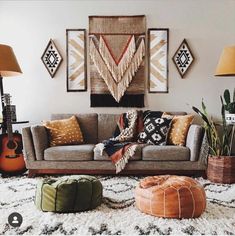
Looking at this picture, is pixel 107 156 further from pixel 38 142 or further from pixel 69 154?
pixel 38 142

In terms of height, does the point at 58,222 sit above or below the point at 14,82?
below

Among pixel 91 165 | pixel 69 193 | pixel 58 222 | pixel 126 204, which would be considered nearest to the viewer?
pixel 58 222

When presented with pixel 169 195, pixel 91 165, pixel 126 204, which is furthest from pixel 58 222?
pixel 91 165

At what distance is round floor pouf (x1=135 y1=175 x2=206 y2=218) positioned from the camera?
2059 millimetres

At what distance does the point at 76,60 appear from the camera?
4.12 m

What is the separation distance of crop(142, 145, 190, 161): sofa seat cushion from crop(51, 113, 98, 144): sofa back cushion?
0.89 meters

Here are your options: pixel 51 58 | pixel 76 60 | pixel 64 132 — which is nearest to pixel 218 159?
pixel 64 132

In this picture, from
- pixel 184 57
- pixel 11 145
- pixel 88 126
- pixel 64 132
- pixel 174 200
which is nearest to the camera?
pixel 174 200

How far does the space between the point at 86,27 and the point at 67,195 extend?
2.67m

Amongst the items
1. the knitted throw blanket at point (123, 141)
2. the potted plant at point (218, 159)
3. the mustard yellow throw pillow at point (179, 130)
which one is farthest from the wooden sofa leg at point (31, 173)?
the potted plant at point (218, 159)

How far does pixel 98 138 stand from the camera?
153 inches

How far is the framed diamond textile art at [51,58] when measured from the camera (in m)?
4.11

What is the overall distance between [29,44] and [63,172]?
77.5 inches

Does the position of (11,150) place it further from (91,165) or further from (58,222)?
(58,222)
